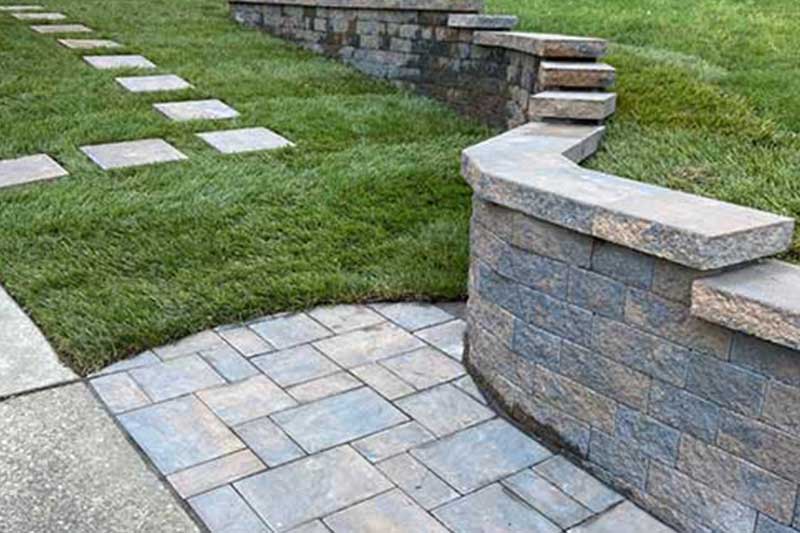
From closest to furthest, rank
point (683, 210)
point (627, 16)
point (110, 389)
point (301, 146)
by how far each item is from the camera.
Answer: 1. point (683, 210)
2. point (110, 389)
3. point (301, 146)
4. point (627, 16)

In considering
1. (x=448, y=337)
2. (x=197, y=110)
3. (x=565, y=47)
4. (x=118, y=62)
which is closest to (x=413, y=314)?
(x=448, y=337)

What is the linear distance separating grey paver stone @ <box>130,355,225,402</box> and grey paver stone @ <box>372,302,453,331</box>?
69 centimetres

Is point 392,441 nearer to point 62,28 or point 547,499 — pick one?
point 547,499

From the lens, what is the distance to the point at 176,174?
4.35m

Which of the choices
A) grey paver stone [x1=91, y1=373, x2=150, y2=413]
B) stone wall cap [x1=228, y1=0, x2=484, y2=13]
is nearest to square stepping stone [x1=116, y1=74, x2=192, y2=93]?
stone wall cap [x1=228, y1=0, x2=484, y2=13]

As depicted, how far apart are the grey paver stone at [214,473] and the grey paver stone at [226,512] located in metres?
0.03

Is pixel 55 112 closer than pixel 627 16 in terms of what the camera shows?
Yes

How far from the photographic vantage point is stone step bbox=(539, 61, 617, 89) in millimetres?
4051

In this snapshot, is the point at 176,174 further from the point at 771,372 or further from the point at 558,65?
the point at 771,372

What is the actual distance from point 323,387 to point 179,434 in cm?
46

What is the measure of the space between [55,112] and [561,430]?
3.89 metres


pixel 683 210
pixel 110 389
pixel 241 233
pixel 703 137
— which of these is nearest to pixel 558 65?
pixel 703 137

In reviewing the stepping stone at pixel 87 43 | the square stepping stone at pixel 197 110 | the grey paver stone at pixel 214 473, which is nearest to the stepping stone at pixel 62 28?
the stepping stone at pixel 87 43

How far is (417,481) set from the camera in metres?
2.24
